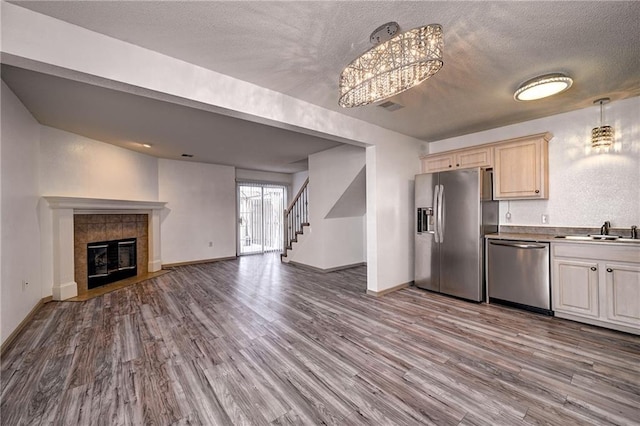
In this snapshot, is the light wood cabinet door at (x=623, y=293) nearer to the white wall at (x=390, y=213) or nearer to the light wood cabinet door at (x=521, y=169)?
the light wood cabinet door at (x=521, y=169)

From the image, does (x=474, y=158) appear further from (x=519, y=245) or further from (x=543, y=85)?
(x=543, y=85)

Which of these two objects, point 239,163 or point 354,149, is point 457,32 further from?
point 239,163

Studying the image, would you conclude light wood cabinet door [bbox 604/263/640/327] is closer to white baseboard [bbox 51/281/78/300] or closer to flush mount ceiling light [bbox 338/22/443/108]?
flush mount ceiling light [bbox 338/22/443/108]

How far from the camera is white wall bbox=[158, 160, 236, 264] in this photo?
244 inches

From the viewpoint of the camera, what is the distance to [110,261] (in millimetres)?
4949

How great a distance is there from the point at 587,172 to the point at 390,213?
2.49 metres

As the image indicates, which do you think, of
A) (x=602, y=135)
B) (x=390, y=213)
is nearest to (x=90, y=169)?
(x=390, y=213)

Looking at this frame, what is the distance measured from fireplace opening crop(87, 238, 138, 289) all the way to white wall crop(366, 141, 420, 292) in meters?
4.82

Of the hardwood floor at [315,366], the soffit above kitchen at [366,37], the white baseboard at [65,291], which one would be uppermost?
the soffit above kitchen at [366,37]

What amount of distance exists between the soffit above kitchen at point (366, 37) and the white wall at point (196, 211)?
4.76 meters

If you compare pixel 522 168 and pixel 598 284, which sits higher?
pixel 522 168

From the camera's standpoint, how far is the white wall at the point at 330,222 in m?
5.16

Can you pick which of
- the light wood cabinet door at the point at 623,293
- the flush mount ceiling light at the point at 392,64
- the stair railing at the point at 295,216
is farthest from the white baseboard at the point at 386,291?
the stair railing at the point at 295,216

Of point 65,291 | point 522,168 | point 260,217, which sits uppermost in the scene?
point 522,168
